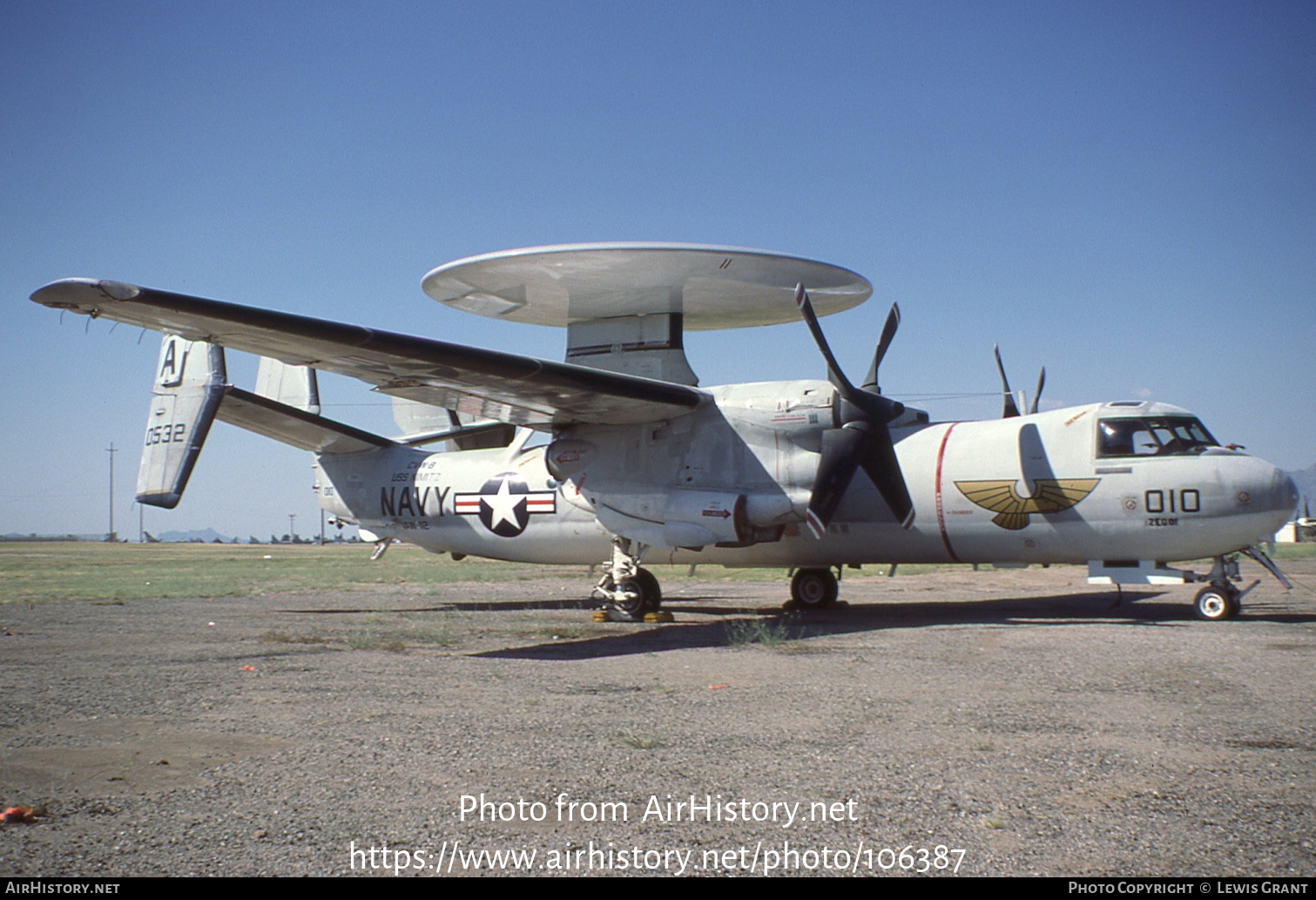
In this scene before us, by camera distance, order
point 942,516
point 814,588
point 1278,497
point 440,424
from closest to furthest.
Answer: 1. point 1278,497
2. point 942,516
3. point 814,588
4. point 440,424

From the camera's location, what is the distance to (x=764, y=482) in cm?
1489

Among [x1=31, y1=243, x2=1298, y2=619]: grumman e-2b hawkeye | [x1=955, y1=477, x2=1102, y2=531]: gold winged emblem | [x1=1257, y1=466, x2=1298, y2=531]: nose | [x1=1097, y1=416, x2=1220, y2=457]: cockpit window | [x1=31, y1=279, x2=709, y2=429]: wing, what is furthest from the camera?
[x1=955, y1=477, x2=1102, y2=531]: gold winged emblem

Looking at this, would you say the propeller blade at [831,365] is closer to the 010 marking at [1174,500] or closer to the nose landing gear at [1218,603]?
the 010 marking at [1174,500]

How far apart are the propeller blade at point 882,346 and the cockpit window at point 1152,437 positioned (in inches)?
138

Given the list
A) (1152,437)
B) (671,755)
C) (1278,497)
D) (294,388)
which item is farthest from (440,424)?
(671,755)

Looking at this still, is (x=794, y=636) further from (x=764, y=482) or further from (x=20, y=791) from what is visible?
(x=20, y=791)

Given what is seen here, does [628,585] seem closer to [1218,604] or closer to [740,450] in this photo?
[740,450]

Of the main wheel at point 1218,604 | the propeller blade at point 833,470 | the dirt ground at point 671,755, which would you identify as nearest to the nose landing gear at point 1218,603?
the main wheel at point 1218,604

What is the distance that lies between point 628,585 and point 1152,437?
865cm

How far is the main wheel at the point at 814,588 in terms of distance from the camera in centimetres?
1781

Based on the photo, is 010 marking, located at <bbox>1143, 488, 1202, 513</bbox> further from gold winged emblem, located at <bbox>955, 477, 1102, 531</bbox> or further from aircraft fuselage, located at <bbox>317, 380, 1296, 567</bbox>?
gold winged emblem, located at <bbox>955, 477, 1102, 531</bbox>

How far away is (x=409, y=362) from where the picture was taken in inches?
505

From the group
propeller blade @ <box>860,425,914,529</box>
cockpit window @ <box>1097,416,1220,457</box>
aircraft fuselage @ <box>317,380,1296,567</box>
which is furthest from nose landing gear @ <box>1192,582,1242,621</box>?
propeller blade @ <box>860,425,914,529</box>

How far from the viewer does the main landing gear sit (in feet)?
52.9
